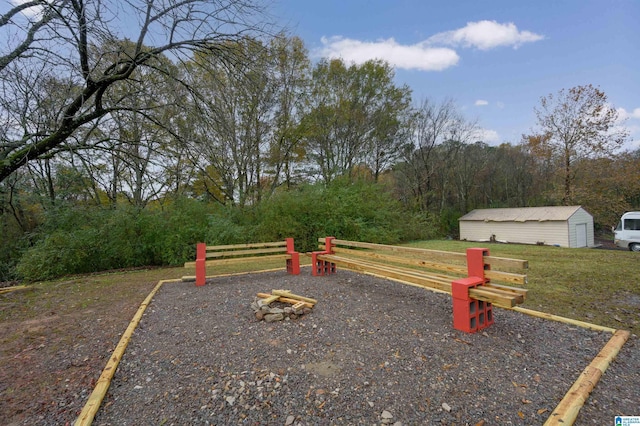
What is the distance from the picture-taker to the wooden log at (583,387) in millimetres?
1719

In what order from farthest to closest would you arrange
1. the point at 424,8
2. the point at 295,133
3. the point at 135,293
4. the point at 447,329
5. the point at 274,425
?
the point at 295,133 → the point at 424,8 → the point at 135,293 → the point at 447,329 → the point at 274,425

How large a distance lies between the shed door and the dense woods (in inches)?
129

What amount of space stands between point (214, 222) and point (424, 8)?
28.9 feet

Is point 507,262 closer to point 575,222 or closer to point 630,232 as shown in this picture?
point 630,232

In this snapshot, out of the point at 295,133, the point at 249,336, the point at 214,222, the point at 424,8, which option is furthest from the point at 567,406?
the point at 295,133

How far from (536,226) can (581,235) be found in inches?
84.6

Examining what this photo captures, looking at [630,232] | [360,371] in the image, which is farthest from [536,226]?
[360,371]

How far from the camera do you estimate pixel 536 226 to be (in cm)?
1681

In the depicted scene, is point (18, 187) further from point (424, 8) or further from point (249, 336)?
point (424, 8)

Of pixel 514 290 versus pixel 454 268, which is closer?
pixel 514 290

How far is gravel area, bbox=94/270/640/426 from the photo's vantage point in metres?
1.85

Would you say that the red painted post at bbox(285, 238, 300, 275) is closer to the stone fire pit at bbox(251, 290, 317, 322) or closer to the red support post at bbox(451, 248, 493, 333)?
the stone fire pit at bbox(251, 290, 317, 322)

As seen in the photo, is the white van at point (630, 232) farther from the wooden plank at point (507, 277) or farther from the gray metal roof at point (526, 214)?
the wooden plank at point (507, 277)

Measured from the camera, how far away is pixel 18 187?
28.0 ft
